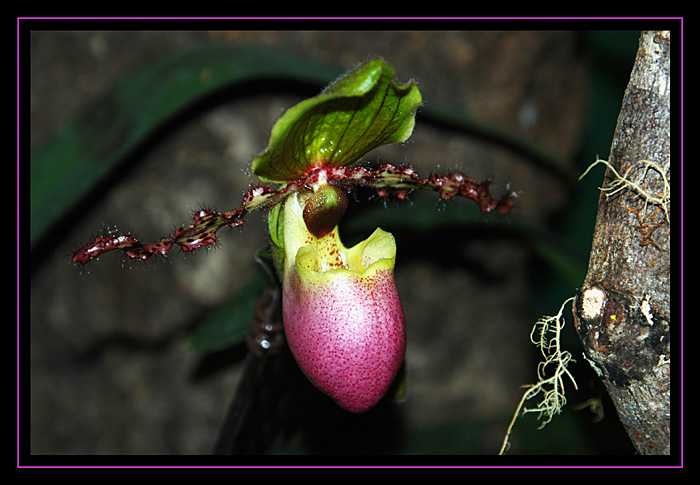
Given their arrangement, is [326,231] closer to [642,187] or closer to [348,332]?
[348,332]

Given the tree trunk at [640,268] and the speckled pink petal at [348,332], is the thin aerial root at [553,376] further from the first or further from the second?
the speckled pink petal at [348,332]

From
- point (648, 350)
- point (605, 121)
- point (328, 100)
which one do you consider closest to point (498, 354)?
point (605, 121)

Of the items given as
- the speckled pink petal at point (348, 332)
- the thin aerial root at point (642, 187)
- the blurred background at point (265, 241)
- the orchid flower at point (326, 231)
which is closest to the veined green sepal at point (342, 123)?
the orchid flower at point (326, 231)

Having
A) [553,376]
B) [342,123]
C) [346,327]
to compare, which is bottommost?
[553,376]

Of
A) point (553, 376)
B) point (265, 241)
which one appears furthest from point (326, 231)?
point (265, 241)

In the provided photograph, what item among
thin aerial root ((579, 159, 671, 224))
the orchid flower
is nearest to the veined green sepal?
the orchid flower

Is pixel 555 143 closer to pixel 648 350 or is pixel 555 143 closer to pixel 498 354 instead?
pixel 498 354

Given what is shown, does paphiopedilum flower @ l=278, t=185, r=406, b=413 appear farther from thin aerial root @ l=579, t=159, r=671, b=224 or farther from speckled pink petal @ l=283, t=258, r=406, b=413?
Result: thin aerial root @ l=579, t=159, r=671, b=224
